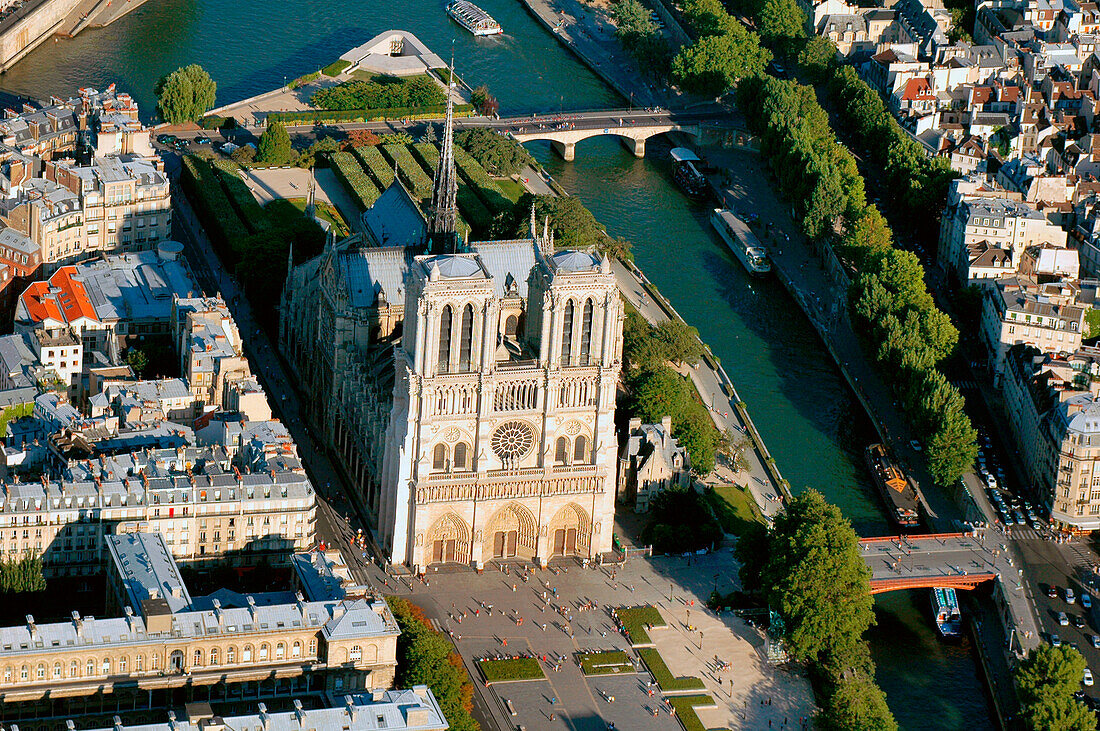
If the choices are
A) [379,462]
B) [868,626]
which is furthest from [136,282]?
[868,626]

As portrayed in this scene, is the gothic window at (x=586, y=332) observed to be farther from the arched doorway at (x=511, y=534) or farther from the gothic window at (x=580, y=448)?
the arched doorway at (x=511, y=534)

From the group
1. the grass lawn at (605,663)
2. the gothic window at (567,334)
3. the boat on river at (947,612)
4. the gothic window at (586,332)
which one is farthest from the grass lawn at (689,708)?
the gothic window at (567,334)

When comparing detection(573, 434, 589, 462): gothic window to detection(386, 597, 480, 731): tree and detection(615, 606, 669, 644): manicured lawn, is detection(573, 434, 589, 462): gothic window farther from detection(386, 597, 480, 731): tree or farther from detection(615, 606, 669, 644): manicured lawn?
detection(386, 597, 480, 731): tree

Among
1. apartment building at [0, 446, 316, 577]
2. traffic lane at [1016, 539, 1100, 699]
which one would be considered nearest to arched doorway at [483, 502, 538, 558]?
apartment building at [0, 446, 316, 577]

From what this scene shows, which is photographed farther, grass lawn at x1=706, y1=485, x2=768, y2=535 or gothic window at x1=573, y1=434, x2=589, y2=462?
grass lawn at x1=706, y1=485, x2=768, y2=535

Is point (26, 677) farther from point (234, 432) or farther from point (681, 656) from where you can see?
point (681, 656)

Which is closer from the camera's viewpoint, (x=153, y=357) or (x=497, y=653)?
(x=497, y=653)
